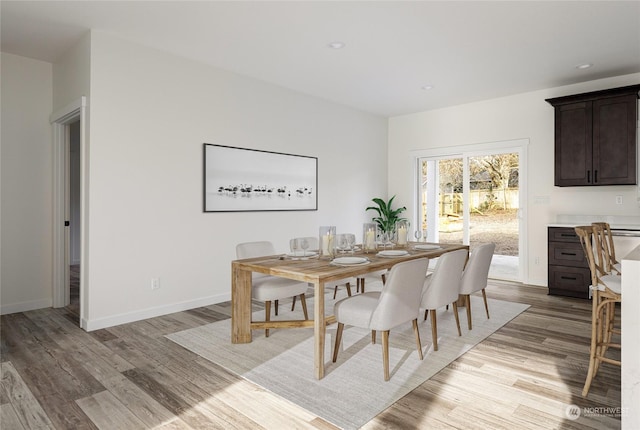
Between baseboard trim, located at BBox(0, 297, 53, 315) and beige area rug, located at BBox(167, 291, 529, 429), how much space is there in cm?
197

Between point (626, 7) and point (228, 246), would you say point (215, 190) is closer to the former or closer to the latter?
point (228, 246)

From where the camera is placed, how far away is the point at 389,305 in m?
2.47

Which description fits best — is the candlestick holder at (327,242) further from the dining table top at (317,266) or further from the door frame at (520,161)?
the door frame at (520,161)

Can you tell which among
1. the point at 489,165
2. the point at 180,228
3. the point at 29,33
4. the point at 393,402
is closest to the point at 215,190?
the point at 180,228

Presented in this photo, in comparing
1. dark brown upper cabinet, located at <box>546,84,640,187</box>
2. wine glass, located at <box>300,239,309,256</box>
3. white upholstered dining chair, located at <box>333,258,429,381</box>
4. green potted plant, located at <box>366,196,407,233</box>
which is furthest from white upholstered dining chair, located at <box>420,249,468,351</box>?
green potted plant, located at <box>366,196,407,233</box>

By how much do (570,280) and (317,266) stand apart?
11.9ft

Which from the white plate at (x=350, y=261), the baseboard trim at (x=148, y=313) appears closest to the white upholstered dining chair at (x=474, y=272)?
the white plate at (x=350, y=261)

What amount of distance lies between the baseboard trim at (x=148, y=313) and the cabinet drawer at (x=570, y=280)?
13.1 feet

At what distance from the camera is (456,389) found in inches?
93.8

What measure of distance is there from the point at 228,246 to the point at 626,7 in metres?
4.34

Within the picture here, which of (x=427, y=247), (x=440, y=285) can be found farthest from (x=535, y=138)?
(x=440, y=285)

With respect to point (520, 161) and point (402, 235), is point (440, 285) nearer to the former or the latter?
point (402, 235)

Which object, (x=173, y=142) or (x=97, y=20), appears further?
(x=173, y=142)

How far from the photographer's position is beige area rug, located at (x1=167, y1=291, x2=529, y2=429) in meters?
2.23
